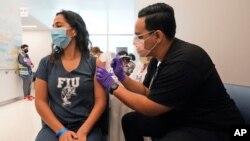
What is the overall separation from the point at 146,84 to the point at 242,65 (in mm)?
1002

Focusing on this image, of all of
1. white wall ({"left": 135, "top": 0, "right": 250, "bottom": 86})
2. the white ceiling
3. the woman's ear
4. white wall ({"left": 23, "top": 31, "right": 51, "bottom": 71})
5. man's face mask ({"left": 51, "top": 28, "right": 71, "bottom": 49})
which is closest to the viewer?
the woman's ear

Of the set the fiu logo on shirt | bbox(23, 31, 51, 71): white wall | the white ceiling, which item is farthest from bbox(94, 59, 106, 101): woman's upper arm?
bbox(23, 31, 51, 71): white wall

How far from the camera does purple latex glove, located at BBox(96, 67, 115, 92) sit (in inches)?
46.8

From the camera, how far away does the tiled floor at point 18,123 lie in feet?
8.45

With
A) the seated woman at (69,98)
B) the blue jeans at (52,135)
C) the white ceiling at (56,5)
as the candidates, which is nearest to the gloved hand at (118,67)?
the seated woman at (69,98)

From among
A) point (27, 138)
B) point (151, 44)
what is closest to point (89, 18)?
point (27, 138)

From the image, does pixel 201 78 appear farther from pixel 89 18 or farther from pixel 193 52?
pixel 89 18

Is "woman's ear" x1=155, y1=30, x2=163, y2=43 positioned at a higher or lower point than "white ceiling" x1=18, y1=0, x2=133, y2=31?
lower

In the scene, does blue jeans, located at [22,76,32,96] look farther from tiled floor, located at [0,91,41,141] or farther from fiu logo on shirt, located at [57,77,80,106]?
fiu logo on shirt, located at [57,77,80,106]

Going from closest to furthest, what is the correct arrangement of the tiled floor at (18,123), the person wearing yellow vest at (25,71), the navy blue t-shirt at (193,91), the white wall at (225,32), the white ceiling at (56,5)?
the navy blue t-shirt at (193,91) → the white wall at (225,32) → the tiled floor at (18,123) → the person wearing yellow vest at (25,71) → the white ceiling at (56,5)

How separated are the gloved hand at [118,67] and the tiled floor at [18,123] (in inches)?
65.9

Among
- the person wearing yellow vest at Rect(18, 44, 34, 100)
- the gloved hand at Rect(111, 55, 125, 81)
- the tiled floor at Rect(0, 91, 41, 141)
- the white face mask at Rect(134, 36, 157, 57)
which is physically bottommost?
the tiled floor at Rect(0, 91, 41, 141)

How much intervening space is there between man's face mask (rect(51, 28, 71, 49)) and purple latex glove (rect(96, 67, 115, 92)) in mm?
380

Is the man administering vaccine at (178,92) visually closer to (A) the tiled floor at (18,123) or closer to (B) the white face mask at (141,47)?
(B) the white face mask at (141,47)
